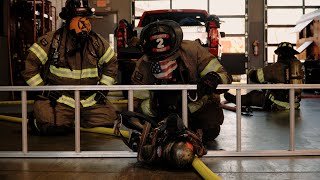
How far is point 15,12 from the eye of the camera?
11953 millimetres

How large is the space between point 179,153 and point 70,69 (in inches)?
101

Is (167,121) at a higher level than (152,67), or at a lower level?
lower

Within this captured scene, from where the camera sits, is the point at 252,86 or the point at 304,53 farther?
the point at 304,53

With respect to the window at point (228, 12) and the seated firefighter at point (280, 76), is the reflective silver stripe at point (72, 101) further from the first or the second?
the window at point (228, 12)

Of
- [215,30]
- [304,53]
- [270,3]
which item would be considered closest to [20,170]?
[215,30]

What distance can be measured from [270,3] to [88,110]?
15.5 metres

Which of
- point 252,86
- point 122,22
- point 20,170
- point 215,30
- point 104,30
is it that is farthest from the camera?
point 104,30

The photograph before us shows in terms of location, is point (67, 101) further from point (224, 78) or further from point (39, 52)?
point (224, 78)

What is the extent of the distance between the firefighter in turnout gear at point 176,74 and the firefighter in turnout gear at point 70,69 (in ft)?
3.65

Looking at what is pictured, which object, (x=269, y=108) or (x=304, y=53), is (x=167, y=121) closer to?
(x=269, y=108)

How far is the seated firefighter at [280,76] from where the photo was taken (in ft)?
28.3

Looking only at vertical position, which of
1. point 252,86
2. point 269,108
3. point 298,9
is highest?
point 298,9

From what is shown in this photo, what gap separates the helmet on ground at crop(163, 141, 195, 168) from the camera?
3.82 meters

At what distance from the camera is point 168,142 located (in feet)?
12.9
